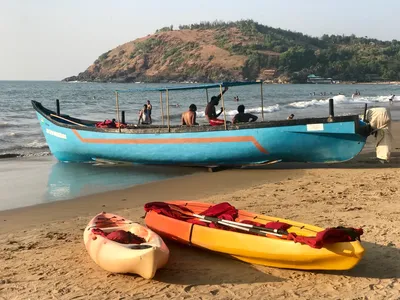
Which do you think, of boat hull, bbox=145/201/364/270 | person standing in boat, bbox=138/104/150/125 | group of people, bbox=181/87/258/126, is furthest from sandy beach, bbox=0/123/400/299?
person standing in boat, bbox=138/104/150/125

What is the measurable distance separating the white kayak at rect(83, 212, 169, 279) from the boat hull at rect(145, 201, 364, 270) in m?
0.46

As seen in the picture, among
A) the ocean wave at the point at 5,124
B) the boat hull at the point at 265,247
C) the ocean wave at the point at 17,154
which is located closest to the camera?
the boat hull at the point at 265,247

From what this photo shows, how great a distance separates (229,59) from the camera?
112500mm

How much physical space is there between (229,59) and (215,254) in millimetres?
109105

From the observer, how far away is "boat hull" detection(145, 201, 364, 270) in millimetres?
4871

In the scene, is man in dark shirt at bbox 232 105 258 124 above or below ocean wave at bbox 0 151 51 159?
above

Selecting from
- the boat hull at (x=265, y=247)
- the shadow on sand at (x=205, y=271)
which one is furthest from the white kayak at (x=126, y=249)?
the boat hull at (x=265, y=247)

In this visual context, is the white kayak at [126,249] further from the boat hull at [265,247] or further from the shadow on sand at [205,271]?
the boat hull at [265,247]

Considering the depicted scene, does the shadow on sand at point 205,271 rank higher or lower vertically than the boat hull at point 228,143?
lower

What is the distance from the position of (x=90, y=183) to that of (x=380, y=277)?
22.9ft

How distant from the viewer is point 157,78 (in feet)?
377

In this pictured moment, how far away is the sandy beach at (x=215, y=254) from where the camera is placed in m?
4.77

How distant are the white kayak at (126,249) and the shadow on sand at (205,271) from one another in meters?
0.24

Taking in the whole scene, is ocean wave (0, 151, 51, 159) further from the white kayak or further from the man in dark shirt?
the white kayak
